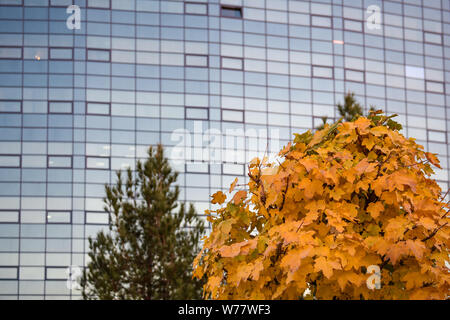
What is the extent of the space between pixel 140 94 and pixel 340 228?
137ft

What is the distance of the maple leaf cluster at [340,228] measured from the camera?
328 centimetres

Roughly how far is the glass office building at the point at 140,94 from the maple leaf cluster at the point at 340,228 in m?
38.8

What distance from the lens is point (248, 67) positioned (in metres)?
45.8

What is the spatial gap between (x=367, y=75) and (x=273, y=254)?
47.3 meters

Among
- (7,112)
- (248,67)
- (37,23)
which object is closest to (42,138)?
(7,112)

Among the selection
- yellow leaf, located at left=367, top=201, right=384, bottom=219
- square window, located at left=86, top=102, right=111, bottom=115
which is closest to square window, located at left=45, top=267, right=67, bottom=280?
square window, located at left=86, top=102, right=111, bottom=115

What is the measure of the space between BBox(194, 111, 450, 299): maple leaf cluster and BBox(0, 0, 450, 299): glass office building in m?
38.8

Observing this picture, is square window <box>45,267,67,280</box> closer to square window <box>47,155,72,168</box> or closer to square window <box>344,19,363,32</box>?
square window <box>47,155,72,168</box>

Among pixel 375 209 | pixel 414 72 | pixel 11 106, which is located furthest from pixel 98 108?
pixel 375 209

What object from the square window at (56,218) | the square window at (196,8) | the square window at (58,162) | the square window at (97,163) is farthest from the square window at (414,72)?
the square window at (56,218)

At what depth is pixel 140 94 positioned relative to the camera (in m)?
44.1

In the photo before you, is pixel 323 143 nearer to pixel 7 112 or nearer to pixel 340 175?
pixel 340 175

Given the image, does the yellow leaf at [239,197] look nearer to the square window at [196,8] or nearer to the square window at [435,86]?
the square window at [196,8]

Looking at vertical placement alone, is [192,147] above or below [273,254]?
above
